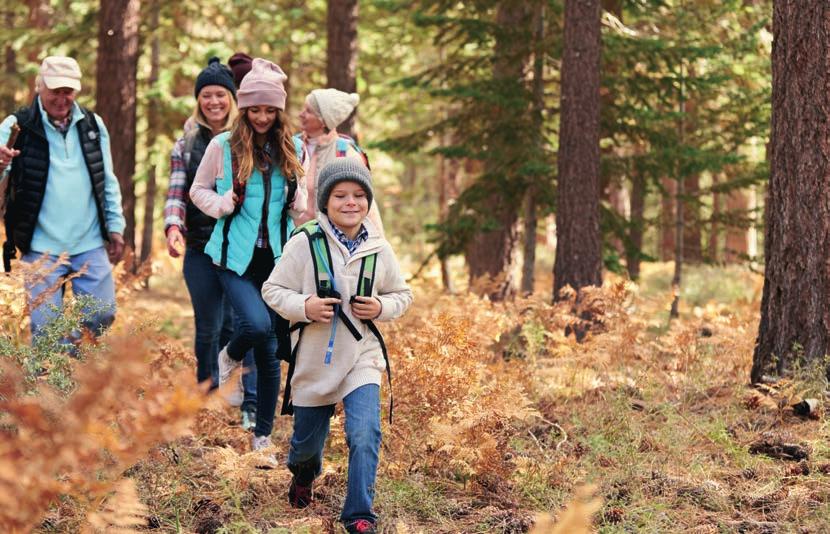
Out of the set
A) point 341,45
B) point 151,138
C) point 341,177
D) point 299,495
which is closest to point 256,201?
point 341,177

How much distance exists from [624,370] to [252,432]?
3.00m

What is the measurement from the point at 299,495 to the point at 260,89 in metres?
2.58

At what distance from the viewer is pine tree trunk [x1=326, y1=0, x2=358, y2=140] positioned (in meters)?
13.2

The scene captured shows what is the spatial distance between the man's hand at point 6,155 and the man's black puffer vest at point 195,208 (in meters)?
1.20

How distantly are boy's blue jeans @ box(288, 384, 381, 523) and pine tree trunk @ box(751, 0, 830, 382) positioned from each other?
12.3ft

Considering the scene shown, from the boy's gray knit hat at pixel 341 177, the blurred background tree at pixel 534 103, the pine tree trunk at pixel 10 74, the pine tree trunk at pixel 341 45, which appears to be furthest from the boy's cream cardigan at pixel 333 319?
the pine tree trunk at pixel 10 74

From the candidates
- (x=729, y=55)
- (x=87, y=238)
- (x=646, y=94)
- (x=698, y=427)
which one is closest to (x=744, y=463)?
(x=698, y=427)

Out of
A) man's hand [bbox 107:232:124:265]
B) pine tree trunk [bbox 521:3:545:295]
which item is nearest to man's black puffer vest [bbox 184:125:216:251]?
man's hand [bbox 107:232:124:265]

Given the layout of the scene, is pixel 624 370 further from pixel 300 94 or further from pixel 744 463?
pixel 300 94

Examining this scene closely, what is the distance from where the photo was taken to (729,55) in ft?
45.8

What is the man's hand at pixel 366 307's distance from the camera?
4.93 meters

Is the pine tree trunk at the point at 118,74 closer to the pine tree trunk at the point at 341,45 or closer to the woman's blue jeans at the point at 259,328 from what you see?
the pine tree trunk at the point at 341,45

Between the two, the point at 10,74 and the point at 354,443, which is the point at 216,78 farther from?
the point at 10,74

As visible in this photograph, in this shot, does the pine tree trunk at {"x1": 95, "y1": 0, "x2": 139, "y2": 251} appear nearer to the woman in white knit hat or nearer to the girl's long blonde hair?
the woman in white knit hat
